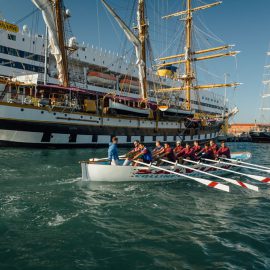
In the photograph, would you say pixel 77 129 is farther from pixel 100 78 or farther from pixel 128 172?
pixel 100 78

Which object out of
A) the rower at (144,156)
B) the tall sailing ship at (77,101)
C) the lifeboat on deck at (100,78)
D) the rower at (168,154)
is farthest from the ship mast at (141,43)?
the rower at (144,156)

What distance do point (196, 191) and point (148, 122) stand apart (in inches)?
837

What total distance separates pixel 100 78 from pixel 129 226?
43184 mm

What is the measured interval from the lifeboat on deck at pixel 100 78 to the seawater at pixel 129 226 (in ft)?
121

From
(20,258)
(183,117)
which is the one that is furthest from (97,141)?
(20,258)

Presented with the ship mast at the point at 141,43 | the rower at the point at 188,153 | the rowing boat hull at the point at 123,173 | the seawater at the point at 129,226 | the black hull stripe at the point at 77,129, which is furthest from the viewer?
the ship mast at the point at 141,43

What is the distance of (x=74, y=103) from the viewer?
26.8 m

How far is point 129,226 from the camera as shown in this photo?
7965 mm

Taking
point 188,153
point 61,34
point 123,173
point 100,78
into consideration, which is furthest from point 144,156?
point 100,78

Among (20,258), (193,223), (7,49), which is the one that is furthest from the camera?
(7,49)

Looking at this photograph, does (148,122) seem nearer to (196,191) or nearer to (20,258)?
(196,191)

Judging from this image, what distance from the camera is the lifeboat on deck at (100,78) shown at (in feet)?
157

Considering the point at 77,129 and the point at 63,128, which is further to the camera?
the point at 77,129

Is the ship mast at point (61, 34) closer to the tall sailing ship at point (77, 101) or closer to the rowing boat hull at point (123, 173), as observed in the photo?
the tall sailing ship at point (77, 101)
